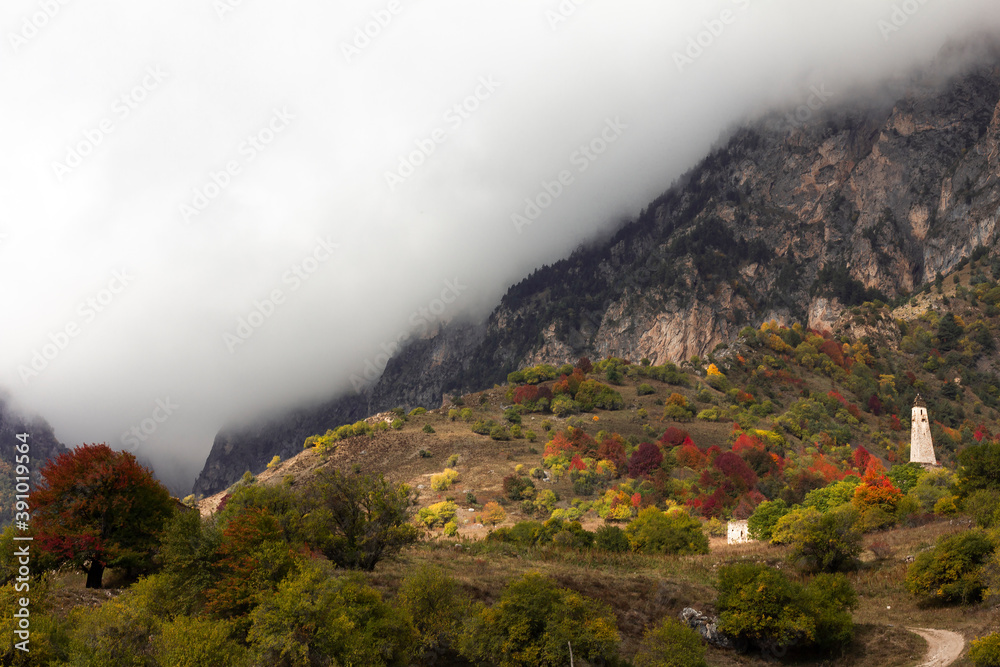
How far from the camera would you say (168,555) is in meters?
26.8

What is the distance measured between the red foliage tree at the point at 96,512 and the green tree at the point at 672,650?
23.6m

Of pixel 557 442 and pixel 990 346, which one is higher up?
pixel 990 346

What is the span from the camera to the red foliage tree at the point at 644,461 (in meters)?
82.9

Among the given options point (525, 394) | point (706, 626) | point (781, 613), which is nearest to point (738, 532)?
point (706, 626)

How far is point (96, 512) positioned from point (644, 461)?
68.5 meters

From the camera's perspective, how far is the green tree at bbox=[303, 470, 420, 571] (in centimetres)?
3338

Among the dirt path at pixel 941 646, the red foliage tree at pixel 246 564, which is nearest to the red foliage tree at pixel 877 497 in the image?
the dirt path at pixel 941 646

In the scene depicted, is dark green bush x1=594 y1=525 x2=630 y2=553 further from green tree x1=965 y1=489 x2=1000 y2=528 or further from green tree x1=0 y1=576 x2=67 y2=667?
green tree x1=0 y1=576 x2=67 y2=667

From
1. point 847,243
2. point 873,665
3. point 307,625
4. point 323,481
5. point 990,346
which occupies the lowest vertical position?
point 873,665

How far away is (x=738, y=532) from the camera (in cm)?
5869

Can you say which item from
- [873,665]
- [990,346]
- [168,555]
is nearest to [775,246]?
[990,346]

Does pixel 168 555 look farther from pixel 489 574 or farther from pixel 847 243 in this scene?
pixel 847 243

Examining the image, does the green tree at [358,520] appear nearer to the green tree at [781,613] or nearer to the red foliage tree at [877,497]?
the green tree at [781,613]

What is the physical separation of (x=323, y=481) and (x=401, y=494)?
15.0 ft
